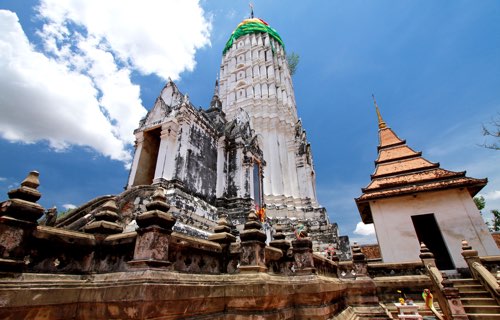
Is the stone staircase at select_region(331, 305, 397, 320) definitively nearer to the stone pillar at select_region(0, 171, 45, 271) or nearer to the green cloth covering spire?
the stone pillar at select_region(0, 171, 45, 271)

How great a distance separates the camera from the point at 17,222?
9.59ft

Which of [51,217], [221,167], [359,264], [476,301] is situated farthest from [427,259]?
[51,217]

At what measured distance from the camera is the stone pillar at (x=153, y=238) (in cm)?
333

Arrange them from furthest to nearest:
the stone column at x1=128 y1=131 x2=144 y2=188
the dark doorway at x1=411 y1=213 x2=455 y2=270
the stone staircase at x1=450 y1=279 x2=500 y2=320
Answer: the dark doorway at x1=411 y1=213 x2=455 y2=270, the stone column at x1=128 y1=131 x2=144 y2=188, the stone staircase at x1=450 y1=279 x2=500 y2=320

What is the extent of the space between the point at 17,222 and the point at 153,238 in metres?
1.51

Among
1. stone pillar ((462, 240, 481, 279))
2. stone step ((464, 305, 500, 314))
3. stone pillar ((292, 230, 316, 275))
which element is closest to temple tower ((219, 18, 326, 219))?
stone pillar ((462, 240, 481, 279))

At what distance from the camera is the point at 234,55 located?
35.1m

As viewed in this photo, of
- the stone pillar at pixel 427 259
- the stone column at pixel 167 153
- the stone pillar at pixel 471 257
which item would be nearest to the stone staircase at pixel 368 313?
the stone pillar at pixel 427 259

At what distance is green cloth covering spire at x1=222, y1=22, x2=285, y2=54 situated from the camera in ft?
120

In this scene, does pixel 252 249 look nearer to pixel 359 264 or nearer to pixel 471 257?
pixel 359 264

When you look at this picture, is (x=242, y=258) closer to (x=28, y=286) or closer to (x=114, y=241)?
(x=114, y=241)

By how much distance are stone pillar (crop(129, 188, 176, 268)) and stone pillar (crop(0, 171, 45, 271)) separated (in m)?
1.17

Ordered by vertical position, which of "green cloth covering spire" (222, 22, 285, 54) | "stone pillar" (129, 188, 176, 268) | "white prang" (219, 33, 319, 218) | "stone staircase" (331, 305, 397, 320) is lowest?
"stone staircase" (331, 305, 397, 320)

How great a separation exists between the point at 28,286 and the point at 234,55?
36.0m
